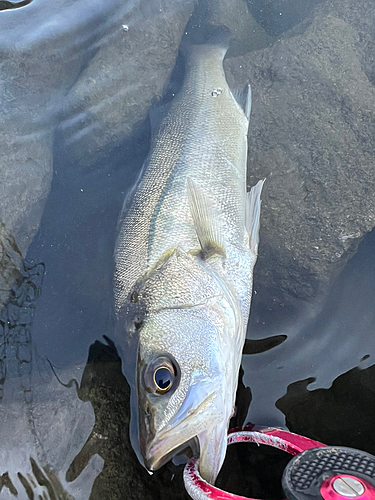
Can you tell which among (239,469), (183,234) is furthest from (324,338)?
(183,234)

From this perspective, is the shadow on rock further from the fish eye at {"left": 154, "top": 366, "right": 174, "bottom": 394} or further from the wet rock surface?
the fish eye at {"left": 154, "top": 366, "right": 174, "bottom": 394}

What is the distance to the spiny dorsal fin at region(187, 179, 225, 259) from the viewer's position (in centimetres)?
248

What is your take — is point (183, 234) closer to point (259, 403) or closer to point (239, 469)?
point (259, 403)

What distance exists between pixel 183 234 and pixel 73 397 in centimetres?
117

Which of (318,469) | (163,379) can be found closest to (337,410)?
(318,469)

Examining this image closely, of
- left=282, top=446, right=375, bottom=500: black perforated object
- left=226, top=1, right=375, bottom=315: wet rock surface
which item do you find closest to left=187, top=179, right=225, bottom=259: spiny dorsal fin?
left=226, top=1, right=375, bottom=315: wet rock surface

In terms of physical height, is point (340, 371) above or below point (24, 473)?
below

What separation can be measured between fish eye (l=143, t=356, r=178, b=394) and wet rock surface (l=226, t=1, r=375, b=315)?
1.07 m

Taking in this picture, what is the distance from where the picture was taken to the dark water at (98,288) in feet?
7.58

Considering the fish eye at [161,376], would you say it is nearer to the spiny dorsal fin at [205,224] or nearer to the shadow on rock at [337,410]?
the spiny dorsal fin at [205,224]

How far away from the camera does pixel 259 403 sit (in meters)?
2.55

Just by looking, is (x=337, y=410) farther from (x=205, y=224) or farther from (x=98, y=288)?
(x=98, y=288)

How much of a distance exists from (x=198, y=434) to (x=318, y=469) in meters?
0.63

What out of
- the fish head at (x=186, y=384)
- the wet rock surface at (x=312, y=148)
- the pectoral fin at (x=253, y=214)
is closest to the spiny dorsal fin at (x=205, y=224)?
the pectoral fin at (x=253, y=214)
